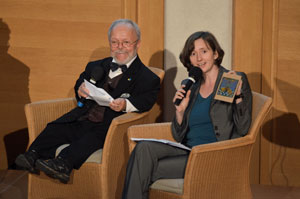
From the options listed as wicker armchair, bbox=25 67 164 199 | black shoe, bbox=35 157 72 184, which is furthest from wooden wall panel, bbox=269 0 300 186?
black shoe, bbox=35 157 72 184

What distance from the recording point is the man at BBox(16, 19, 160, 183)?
3.51 meters

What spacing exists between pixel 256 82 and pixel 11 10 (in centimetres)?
209

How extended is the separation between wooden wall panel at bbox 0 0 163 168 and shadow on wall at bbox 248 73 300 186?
3.24 feet

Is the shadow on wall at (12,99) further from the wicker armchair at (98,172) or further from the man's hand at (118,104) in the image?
the man's hand at (118,104)

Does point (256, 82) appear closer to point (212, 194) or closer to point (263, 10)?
point (263, 10)

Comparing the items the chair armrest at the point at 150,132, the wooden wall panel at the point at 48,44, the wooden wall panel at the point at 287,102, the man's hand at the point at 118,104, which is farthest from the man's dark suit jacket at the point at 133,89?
the wooden wall panel at the point at 287,102

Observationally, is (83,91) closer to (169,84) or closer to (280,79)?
(169,84)

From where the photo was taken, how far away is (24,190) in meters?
4.22

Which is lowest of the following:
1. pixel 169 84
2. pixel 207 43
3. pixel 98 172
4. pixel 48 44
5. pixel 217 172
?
pixel 98 172

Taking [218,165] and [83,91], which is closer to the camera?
[218,165]

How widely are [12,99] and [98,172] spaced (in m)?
1.52

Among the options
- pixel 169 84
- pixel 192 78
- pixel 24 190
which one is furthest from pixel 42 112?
pixel 192 78

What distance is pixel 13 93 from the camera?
4.69 meters

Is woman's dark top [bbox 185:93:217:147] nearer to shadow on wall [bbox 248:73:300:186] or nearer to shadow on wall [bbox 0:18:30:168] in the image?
shadow on wall [bbox 248:73:300:186]
